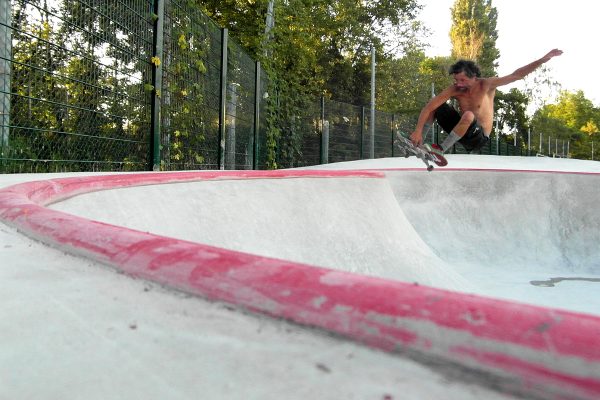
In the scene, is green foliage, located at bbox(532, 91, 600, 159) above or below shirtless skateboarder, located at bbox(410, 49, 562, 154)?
above

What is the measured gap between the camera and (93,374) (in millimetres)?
711

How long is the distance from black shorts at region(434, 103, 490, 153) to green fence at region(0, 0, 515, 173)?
3260 millimetres

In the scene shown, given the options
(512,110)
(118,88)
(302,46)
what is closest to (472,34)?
(512,110)

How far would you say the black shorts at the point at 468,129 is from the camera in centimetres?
510

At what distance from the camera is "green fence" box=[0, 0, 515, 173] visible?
3.95 m

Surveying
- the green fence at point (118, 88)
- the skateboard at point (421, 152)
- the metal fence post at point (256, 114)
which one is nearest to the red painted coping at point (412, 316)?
the green fence at point (118, 88)

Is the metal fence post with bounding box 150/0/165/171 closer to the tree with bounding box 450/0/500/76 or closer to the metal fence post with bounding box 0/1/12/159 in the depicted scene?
the metal fence post with bounding box 0/1/12/159

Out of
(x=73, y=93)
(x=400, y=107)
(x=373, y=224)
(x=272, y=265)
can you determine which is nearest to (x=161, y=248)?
(x=272, y=265)

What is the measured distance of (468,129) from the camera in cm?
505

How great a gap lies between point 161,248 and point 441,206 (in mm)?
5715

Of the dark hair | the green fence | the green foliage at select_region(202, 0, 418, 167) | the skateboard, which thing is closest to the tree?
the green foliage at select_region(202, 0, 418, 167)

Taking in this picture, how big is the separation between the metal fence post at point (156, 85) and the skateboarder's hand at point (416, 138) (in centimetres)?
294

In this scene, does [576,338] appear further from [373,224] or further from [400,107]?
[400,107]

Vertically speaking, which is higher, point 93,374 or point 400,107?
point 400,107
